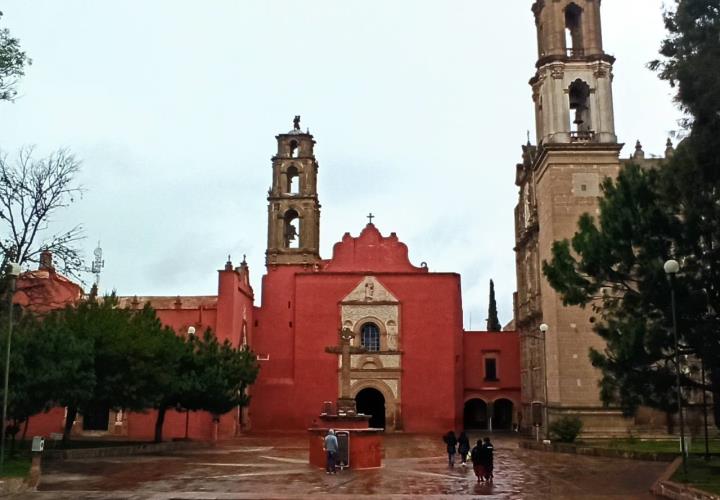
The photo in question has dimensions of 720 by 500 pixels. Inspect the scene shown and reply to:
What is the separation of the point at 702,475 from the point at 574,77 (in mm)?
22359

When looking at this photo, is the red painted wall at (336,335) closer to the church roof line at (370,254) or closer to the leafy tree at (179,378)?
the church roof line at (370,254)

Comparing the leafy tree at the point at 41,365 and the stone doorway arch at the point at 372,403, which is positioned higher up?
the leafy tree at the point at 41,365

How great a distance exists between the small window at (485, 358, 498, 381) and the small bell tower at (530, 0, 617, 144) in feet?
42.3

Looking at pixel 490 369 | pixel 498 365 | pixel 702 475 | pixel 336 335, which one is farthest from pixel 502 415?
pixel 702 475

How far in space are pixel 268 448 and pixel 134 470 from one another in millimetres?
9382

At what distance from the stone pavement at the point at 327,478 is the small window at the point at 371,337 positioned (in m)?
14.3

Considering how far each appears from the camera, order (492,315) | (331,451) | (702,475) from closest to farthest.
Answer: (702,475) → (331,451) → (492,315)

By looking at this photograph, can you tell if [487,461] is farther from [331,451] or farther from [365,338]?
[365,338]

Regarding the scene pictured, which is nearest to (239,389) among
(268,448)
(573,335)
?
(268,448)

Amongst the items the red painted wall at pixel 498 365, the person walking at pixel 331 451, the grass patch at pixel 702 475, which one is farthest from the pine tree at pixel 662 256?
the red painted wall at pixel 498 365

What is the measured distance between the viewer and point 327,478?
17000mm

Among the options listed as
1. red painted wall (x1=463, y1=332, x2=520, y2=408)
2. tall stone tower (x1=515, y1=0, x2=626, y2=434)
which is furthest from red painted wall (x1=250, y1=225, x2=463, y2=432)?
tall stone tower (x1=515, y1=0, x2=626, y2=434)

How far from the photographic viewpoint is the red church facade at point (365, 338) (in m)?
37.5

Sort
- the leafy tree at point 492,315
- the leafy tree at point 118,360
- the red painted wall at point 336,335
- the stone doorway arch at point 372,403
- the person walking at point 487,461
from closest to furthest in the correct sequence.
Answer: the person walking at point 487,461, the leafy tree at point 118,360, the red painted wall at point 336,335, the stone doorway arch at point 372,403, the leafy tree at point 492,315
